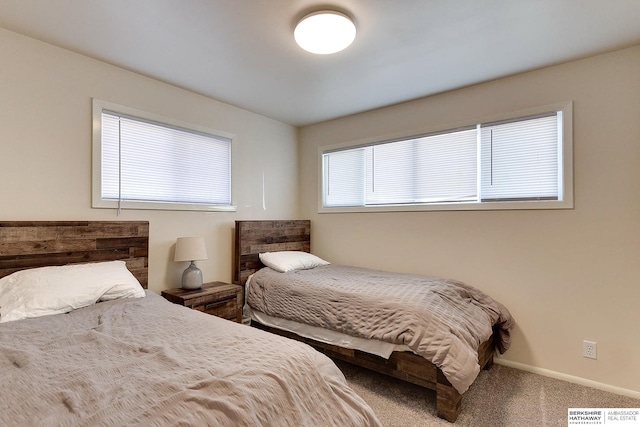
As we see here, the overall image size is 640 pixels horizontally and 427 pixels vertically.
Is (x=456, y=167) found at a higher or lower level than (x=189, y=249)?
higher

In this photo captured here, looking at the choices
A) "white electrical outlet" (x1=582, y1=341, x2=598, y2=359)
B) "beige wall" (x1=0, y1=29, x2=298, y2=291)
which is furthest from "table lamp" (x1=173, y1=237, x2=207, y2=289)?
"white electrical outlet" (x1=582, y1=341, x2=598, y2=359)

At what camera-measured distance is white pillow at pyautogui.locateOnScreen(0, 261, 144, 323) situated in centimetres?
166

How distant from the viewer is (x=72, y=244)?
2.14 metres

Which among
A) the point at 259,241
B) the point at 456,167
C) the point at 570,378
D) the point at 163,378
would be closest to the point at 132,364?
the point at 163,378

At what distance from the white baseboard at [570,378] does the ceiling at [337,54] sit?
2.45 metres

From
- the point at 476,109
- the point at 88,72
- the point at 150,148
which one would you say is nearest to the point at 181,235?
the point at 150,148

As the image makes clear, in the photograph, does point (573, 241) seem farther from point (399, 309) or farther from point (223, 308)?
point (223, 308)

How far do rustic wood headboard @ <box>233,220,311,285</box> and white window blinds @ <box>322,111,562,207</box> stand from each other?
1.91 ft

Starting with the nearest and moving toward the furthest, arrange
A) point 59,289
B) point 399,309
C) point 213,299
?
point 59,289
point 399,309
point 213,299

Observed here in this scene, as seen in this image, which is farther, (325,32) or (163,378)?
(325,32)

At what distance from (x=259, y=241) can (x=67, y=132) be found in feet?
6.07

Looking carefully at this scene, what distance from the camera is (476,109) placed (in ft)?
9.19

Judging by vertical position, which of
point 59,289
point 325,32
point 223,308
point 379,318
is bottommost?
point 223,308

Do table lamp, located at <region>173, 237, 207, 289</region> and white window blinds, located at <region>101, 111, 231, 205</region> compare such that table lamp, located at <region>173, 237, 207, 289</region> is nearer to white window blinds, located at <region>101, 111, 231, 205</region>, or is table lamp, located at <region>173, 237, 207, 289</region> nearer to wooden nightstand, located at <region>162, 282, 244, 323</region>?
wooden nightstand, located at <region>162, 282, 244, 323</region>
